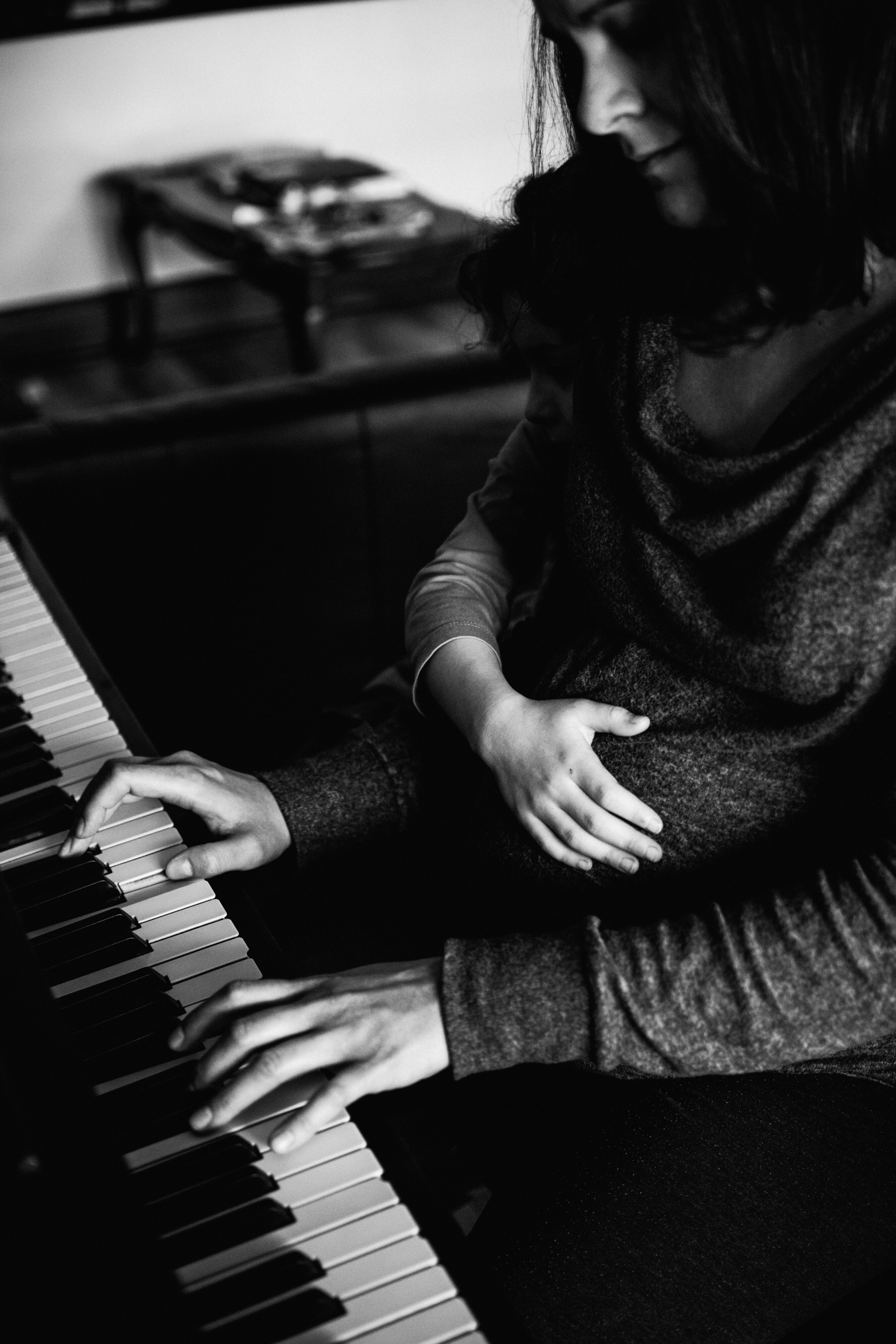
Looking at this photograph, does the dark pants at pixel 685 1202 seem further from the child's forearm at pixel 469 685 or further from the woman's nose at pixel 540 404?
the woman's nose at pixel 540 404

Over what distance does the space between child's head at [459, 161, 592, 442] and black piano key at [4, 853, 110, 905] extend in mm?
609

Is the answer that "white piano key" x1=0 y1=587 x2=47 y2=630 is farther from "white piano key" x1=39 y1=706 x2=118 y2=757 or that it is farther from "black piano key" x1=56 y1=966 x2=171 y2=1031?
"black piano key" x1=56 y1=966 x2=171 y2=1031

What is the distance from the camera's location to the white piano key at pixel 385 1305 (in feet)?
2.35

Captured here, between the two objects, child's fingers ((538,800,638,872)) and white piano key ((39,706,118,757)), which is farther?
white piano key ((39,706,118,757))

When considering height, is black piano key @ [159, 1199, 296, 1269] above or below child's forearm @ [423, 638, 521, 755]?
below

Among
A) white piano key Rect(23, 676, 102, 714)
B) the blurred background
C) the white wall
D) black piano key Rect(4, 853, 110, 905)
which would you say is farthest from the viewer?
the white wall

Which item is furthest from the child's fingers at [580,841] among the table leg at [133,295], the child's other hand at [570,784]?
the table leg at [133,295]

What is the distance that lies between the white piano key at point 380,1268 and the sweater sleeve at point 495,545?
1.96 ft

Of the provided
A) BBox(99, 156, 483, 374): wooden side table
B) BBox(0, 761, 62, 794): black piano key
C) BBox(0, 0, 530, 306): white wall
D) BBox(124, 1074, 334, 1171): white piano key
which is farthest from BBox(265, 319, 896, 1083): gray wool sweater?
BBox(0, 0, 530, 306): white wall

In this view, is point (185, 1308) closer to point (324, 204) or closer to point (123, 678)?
point (123, 678)

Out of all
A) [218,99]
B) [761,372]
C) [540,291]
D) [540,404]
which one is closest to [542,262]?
[540,291]

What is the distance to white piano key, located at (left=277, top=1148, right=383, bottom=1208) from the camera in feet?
2.59

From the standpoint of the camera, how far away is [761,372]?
1.06 m

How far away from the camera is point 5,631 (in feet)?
4.60
